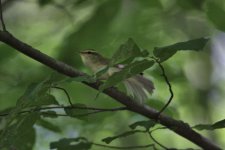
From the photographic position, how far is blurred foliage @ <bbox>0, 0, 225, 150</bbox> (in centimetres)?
136

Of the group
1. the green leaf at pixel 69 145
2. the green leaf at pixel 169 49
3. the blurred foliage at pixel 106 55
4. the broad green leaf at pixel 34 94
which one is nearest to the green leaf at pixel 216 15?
the blurred foliage at pixel 106 55

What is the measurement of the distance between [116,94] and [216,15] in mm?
311

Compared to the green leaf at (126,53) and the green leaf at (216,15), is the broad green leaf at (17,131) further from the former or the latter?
the green leaf at (216,15)

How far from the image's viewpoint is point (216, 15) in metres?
1.21

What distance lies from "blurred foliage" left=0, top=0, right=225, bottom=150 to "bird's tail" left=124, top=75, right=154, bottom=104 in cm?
16

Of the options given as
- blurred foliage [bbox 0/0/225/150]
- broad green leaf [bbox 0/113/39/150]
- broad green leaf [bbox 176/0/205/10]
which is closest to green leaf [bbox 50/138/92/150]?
blurred foliage [bbox 0/0/225/150]

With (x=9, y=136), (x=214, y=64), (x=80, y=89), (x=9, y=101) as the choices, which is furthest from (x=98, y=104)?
(x=214, y=64)

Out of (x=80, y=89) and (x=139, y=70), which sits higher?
(x=80, y=89)

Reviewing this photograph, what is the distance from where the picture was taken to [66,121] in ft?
8.42

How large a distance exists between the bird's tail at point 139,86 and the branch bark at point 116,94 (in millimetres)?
29

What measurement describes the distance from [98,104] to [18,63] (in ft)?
1.78

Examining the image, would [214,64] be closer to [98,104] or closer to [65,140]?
[98,104]

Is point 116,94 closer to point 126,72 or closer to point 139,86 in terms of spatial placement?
point 139,86

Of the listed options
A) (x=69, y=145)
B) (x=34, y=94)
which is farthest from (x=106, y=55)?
(x=34, y=94)
